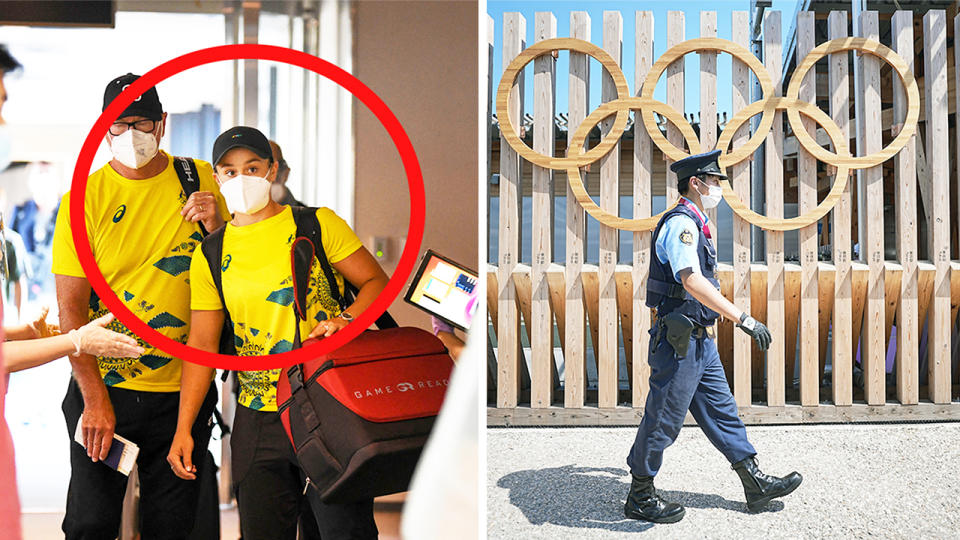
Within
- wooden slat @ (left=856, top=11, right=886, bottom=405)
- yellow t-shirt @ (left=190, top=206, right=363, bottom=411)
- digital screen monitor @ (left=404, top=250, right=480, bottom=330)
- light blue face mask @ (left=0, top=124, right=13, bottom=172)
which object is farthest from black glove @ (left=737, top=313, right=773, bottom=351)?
light blue face mask @ (left=0, top=124, right=13, bottom=172)

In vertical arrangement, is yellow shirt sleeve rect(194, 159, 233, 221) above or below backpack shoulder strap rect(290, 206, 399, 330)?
above

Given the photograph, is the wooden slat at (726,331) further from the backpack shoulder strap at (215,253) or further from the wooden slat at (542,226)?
the backpack shoulder strap at (215,253)

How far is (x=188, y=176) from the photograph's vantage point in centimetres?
146

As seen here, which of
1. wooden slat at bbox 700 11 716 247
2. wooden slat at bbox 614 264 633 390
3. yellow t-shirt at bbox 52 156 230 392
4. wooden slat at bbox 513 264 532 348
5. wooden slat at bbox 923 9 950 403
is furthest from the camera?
wooden slat at bbox 513 264 532 348

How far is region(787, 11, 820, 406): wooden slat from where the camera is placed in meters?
2.28

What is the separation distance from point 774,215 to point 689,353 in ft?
1.83

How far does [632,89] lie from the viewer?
2.40m

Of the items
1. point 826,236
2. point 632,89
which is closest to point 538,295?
point 632,89

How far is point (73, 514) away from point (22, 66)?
1.01m

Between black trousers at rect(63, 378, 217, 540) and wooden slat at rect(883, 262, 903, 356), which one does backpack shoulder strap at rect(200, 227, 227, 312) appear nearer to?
black trousers at rect(63, 378, 217, 540)

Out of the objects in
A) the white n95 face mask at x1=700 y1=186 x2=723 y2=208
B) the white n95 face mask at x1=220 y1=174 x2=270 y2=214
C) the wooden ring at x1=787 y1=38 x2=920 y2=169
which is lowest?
the white n95 face mask at x1=220 y1=174 x2=270 y2=214

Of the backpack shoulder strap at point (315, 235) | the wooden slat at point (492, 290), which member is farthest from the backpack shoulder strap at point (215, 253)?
the wooden slat at point (492, 290)

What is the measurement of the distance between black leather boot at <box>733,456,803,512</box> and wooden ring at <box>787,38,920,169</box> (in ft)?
3.52

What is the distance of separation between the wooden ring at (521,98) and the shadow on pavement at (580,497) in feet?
3.76
